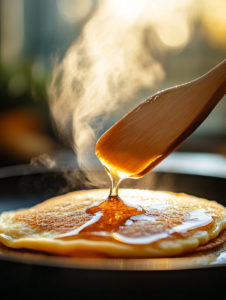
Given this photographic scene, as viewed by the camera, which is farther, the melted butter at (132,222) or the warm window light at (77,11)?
the warm window light at (77,11)

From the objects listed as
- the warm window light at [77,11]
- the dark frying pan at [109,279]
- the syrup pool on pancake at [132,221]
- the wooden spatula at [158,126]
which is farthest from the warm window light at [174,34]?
the dark frying pan at [109,279]

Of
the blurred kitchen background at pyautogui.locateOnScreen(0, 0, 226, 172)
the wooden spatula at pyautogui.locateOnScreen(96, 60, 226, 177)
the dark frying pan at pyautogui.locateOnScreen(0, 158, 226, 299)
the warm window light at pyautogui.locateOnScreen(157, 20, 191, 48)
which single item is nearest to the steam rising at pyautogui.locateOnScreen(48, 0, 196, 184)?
the wooden spatula at pyautogui.locateOnScreen(96, 60, 226, 177)

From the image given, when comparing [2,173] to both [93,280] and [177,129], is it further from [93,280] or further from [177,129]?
[93,280]

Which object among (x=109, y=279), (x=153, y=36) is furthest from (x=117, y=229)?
(x=153, y=36)

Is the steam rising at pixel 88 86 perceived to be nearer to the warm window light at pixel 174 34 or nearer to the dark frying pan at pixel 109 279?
the dark frying pan at pixel 109 279

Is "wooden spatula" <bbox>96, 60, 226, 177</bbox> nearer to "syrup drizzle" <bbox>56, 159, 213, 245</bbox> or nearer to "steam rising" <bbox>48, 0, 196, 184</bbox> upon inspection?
"syrup drizzle" <bbox>56, 159, 213, 245</bbox>

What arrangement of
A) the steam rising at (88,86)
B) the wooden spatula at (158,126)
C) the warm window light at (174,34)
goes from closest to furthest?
the wooden spatula at (158,126) < the steam rising at (88,86) < the warm window light at (174,34)

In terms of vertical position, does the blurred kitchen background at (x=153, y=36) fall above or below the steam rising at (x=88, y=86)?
above
